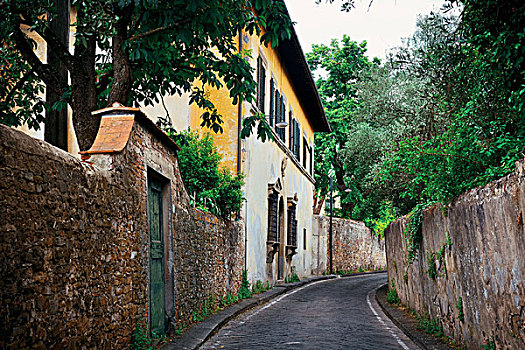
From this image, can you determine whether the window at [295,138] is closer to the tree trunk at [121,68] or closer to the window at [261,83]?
the window at [261,83]

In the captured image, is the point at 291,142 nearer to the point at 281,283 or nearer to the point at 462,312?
the point at 281,283

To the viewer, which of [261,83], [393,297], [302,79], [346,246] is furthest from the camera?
[346,246]

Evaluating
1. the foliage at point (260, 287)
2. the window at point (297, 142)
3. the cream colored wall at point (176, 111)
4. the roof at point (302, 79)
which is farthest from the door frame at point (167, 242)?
the window at point (297, 142)

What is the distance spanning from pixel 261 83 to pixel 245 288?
6469mm

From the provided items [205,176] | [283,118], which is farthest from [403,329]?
[283,118]

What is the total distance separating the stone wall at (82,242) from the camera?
13.9ft

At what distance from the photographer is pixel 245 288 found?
1577cm

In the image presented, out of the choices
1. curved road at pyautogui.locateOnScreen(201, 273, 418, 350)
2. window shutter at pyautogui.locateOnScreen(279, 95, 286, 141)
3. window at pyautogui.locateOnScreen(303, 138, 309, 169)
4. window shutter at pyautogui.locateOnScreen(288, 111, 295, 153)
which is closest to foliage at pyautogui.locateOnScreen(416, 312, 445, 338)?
curved road at pyautogui.locateOnScreen(201, 273, 418, 350)

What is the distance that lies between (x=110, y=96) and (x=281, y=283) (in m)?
15.0

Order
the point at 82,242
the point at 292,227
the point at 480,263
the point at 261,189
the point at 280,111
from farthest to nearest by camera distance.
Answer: the point at 292,227, the point at 280,111, the point at 261,189, the point at 480,263, the point at 82,242

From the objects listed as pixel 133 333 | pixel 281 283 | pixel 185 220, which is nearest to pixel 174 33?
pixel 185 220

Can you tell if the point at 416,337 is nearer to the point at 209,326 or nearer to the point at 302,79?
the point at 209,326

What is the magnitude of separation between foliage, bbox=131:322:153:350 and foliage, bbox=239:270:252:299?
7796 millimetres

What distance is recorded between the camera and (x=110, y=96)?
864 cm
